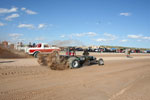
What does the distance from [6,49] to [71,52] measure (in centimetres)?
1266

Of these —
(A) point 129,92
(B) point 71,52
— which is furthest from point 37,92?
(B) point 71,52

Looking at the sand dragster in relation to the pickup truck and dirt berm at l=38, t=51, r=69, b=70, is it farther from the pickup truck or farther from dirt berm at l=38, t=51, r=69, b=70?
the pickup truck

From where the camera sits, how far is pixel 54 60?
33.9ft

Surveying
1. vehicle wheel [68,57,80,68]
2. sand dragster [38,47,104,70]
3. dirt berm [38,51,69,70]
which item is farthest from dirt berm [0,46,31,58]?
vehicle wheel [68,57,80,68]

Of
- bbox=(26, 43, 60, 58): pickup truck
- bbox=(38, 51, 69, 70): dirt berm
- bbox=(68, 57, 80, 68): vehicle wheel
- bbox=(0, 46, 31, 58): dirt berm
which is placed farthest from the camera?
bbox=(0, 46, 31, 58): dirt berm

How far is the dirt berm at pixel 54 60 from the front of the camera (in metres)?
10.3

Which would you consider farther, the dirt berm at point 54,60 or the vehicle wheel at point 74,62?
the vehicle wheel at point 74,62

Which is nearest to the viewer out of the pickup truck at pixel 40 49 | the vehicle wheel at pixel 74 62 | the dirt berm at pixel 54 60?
the dirt berm at pixel 54 60

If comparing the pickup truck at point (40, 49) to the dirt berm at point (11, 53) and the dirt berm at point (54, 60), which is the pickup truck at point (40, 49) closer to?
the dirt berm at point (11, 53)

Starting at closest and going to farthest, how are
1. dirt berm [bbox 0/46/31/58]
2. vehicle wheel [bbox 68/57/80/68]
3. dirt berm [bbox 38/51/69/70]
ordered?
1. dirt berm [bbox 38/51/69/70]
2. vehicle wheel [bbox 68/57/80/68]
3. dirt berm [bbox 0/46/31/58]

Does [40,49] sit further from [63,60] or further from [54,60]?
[54,60]

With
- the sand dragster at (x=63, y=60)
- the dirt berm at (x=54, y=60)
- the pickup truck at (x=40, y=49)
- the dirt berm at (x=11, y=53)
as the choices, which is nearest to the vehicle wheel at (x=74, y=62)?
the sand dragster at (x=63, y=60)

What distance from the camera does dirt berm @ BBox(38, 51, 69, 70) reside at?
406 inches

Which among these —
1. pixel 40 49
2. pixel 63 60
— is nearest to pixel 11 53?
pixel 40 49
